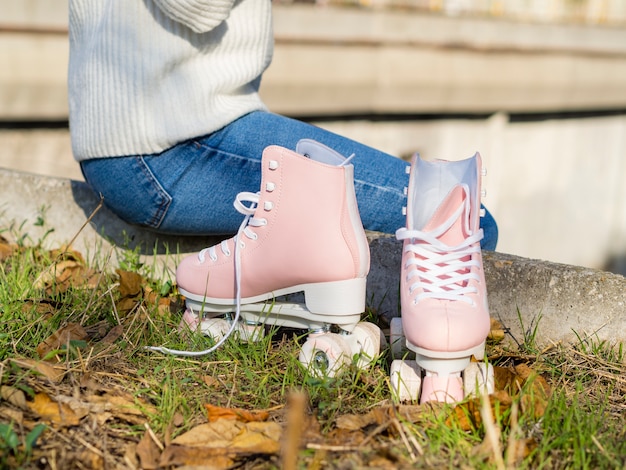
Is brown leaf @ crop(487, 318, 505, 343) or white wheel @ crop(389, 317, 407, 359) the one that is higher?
white wheel @ crop(389, 317, 407, 359)

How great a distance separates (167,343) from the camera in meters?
1.67

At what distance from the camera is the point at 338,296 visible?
151cm

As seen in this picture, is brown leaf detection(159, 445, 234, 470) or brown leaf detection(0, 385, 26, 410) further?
brown leaf detection(0, 385, 26, 410)

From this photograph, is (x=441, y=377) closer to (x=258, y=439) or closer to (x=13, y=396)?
(x=258, y=439)

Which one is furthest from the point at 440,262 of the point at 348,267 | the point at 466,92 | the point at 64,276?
the point at 466,92

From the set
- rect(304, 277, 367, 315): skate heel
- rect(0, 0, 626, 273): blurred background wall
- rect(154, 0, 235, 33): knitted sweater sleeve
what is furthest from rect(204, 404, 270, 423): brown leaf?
rect(0, 0, 626, 273): blurred background wall

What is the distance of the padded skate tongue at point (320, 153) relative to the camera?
5.17ft

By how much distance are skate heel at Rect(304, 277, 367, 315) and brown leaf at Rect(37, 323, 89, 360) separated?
47 cm

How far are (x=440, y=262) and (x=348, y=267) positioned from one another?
0.57ft

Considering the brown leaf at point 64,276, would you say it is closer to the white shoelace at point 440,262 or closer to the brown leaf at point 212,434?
the brown leaf at point 212,434

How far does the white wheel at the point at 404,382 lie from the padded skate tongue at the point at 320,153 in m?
0.41

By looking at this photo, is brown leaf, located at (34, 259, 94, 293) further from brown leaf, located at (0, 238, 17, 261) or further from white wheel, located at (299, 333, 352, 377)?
white wheel, located at (299, 333, 352, 377)

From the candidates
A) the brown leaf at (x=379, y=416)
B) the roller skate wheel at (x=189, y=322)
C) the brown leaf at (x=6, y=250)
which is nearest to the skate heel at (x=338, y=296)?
the brown leaf at (x=379, y=416)

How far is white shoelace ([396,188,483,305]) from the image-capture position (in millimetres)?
1462
